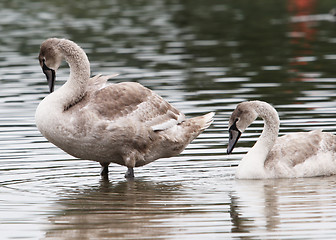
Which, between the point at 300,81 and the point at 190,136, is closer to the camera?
the point at 190,136

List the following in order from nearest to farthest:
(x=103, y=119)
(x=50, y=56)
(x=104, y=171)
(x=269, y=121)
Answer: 1. (x=103, y=119)
2. (x=50, y=56)
3. (x=269, y=121)
4. (x=104, y=171)

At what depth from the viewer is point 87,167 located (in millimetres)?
14188

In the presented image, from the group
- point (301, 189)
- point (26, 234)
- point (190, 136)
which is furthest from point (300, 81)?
point (26, 234)

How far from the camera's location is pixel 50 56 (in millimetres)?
12859

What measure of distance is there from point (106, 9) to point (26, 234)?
124ft

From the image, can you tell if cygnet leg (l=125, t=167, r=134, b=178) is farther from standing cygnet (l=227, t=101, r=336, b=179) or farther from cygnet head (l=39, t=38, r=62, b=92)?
cygnet head (l=39, t=38, r=62, b=92)

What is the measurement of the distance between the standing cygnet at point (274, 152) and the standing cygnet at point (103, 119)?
3.30 feet

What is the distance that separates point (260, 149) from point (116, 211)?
8.98 ft

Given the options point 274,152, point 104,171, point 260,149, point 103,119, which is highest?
point 103,119

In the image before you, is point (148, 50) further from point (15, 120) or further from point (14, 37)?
point (15, 120)

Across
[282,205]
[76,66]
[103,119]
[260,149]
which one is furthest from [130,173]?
[282,205]

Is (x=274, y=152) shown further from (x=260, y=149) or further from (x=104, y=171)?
(x=104, y=171)

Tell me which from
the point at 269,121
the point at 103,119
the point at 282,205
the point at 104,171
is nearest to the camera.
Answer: the point at 282,205

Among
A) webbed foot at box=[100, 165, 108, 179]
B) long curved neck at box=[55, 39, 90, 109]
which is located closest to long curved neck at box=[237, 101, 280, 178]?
webbed foot at box=[100, 165, 108, 179]
